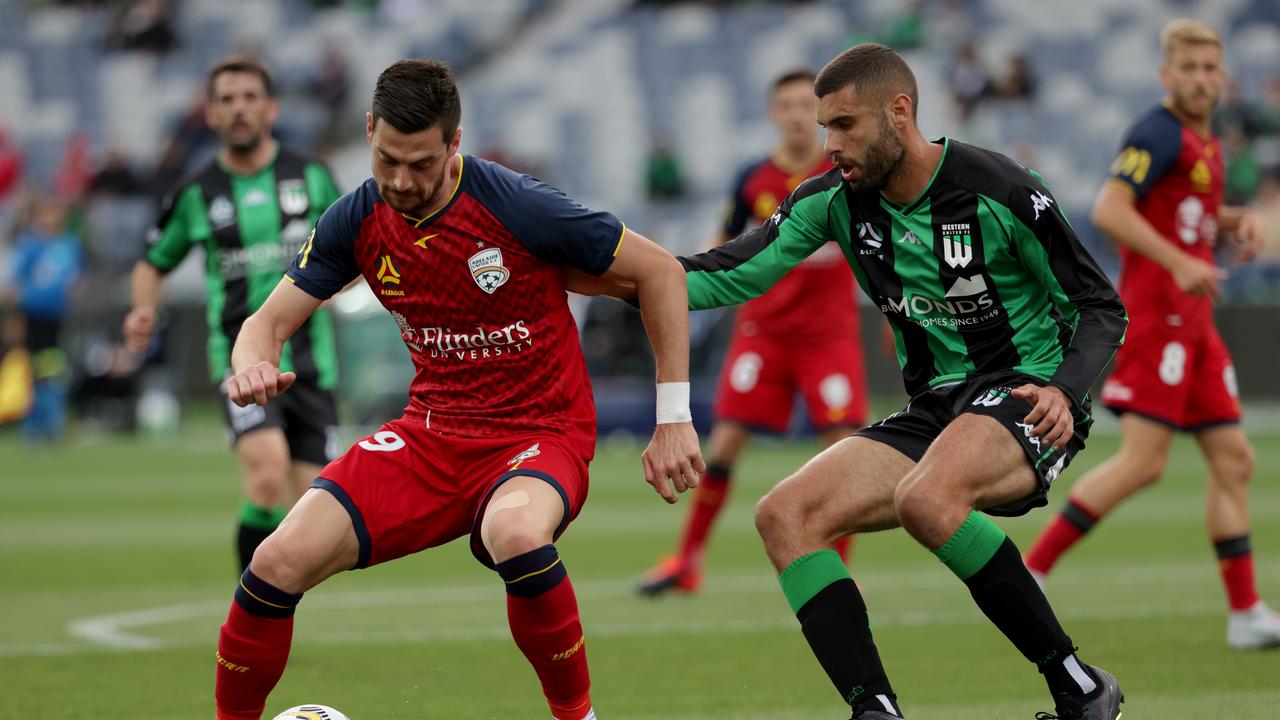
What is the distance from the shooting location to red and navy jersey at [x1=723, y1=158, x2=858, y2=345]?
9.66m

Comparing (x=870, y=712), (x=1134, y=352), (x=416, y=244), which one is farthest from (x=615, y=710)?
(x=1134, y=352)

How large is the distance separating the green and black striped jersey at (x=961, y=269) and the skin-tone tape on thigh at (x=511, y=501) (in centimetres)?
98

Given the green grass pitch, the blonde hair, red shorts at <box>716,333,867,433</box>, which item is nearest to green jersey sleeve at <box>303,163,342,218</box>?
the green grass pitch

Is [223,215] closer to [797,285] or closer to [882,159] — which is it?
[797,285]

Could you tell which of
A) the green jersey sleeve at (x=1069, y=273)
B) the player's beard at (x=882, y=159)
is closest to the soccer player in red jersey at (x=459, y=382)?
the player's beard at (x=882, y=159)

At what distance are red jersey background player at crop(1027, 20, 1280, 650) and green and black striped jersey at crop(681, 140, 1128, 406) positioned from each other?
206cm

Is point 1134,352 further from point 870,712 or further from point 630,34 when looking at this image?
point 630,34

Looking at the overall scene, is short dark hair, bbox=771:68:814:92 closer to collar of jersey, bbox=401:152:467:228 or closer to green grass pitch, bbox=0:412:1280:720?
green grass pitch, bbox=0:412:1280:720

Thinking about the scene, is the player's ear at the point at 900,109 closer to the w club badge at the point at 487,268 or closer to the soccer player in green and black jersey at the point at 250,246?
the w club badge at the point at 487,268

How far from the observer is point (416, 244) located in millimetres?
5277

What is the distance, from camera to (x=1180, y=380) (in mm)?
7695

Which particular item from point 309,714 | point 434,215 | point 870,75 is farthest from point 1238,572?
Result: point 309,714

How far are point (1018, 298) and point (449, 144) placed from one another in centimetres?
191

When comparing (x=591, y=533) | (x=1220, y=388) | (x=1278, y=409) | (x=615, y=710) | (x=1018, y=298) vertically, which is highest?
(x=1018, y=298)
